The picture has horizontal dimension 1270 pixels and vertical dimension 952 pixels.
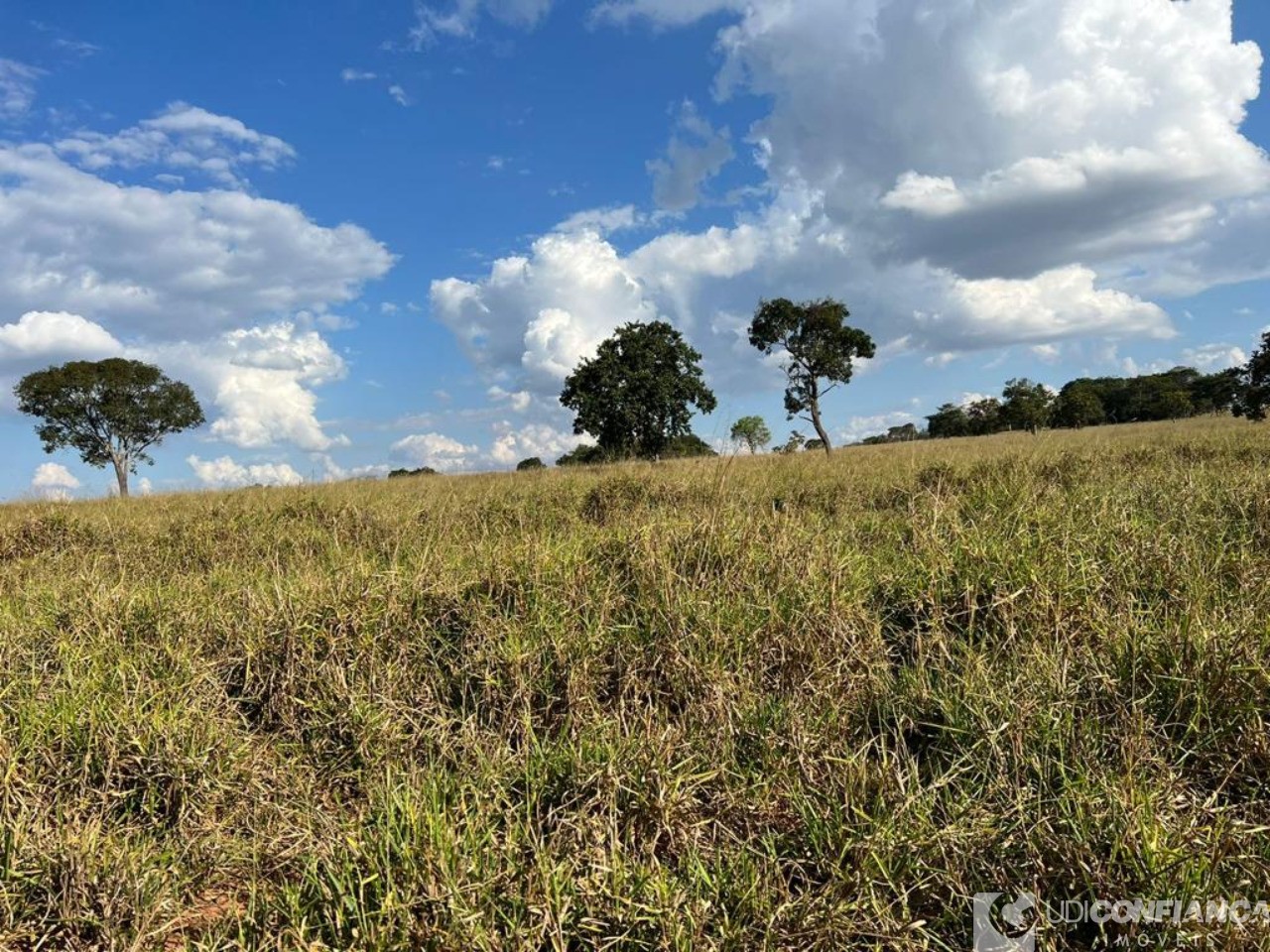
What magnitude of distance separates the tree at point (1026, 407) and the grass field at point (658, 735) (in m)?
41.3

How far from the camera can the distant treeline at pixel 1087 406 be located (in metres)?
41.7

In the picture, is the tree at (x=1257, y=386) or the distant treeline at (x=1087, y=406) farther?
the distant treeline at (x=1087, y=406)

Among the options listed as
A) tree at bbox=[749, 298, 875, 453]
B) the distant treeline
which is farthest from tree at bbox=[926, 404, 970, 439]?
tree at bbox=[749, 298, 875, 453]

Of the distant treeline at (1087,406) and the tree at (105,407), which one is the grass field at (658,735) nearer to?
the distant treeline at (1087,406)

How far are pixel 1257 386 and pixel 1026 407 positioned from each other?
78.4ft


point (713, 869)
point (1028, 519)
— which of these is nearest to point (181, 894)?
point (713, 869)

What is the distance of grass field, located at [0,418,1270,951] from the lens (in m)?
2.30

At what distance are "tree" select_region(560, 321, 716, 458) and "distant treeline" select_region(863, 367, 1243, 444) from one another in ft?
57.3

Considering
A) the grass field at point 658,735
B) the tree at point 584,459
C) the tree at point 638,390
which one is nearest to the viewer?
the grass field at point 658,735

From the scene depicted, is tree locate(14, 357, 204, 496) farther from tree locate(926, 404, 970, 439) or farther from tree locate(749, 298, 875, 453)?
tree locate(926, 404, 970, 439)

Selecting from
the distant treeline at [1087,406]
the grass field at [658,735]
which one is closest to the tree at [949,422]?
the distant treeline at [1087,406]

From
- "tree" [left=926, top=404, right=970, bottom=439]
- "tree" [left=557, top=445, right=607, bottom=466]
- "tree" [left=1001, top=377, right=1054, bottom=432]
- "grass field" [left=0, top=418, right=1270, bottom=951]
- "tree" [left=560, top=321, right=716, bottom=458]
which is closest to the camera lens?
"grass field" [left=0, top=418, right=1270, bottom=951]

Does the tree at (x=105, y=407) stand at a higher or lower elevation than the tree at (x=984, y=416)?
higher

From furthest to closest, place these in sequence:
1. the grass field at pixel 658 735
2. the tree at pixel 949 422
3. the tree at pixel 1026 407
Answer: the tree at pixel 949 422 < the tree at pixel 1026 407 < the grass field at pixel 658 735
